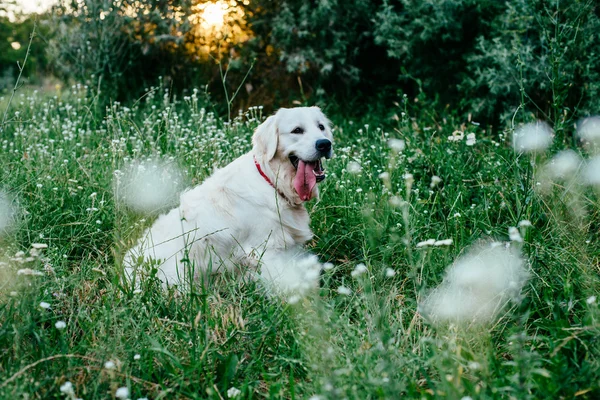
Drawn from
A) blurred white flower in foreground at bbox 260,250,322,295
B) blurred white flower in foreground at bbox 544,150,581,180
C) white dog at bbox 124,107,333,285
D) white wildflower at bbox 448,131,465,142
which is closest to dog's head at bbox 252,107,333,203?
white dog at bbox 124,107,333,285

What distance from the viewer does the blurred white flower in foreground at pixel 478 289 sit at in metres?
2.24

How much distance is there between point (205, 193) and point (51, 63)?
5760 millimetres

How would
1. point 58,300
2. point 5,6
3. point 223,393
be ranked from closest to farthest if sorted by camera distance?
point 223,393 → point 58,300 → point 5,6

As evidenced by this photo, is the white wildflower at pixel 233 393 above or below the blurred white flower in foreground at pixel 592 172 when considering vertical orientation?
below

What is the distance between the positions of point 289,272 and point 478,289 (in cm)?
88

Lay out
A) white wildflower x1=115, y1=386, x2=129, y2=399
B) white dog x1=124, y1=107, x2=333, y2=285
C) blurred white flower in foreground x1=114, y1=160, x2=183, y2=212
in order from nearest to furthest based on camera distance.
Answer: white wildflower x1=115, y1=386, x2=129, y2=399, white dog x1=124, y1=107, x2=333, y2=285, blurred white flower in foreground x1=114, y1=160, x2=183, y2=212

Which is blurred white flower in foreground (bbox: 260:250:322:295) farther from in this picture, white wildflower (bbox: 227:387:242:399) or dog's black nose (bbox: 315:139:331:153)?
dog's black nose (bbox: 315:139:331:153)

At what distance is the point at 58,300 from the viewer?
2492mm

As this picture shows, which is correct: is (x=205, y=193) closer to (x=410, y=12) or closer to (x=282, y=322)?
(x=282, y=322)

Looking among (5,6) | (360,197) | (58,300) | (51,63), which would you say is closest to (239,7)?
(51,63)

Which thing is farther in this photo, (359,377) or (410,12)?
(410,12)

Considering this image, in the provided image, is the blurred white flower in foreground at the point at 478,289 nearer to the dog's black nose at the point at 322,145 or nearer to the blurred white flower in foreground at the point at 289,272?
the blurred white flower in foreground at the point at 289,272

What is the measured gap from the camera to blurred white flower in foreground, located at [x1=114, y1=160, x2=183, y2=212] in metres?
3.53

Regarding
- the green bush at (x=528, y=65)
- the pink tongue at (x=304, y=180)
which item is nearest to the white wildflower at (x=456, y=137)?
the green bush at (x=528, y=65)
